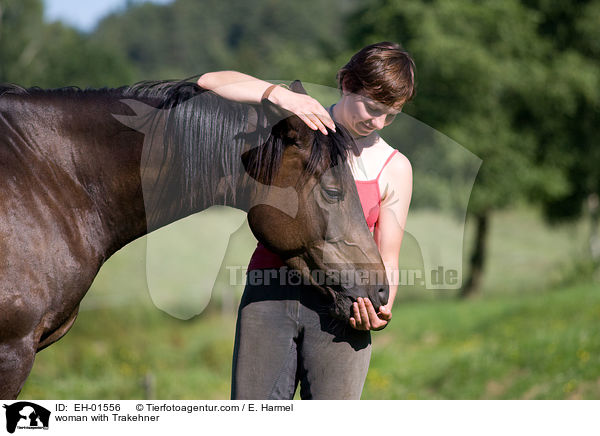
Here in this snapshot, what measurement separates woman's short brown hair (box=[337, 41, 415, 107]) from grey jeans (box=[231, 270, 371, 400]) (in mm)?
872

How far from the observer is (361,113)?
2.52 metres

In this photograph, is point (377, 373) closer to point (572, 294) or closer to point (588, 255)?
point (572, 294)

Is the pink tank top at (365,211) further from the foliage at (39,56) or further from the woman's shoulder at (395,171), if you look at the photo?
the foliage at (39,56)

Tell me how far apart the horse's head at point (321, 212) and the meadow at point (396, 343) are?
0.62 meters

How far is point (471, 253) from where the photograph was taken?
1808 cm

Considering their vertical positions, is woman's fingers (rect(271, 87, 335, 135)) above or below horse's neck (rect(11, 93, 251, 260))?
above

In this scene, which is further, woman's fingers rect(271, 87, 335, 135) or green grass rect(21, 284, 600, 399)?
green grass rect(21, 284, 600, 399)

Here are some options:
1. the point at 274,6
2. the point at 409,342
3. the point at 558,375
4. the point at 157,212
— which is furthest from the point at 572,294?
the point at 274,6

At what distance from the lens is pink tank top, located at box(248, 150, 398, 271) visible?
2.57m

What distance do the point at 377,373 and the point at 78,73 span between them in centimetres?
1623

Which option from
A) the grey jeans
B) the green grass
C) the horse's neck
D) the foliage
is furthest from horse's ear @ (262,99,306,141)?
the foliage

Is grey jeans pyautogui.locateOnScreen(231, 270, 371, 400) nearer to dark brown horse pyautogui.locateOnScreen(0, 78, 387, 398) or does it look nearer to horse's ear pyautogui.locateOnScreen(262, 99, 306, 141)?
dark brown horse pyautogui.locateOnScreen(0, 78, 387, 398)

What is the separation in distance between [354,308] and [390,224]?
0.40 metres

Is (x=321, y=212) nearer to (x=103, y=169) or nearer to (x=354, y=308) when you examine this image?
(x=354, y=308)
